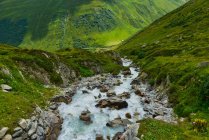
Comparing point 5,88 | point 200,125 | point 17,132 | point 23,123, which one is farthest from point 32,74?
point 200,125

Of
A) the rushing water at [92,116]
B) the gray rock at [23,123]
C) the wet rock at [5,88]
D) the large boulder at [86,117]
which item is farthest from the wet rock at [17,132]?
the wet rock at [5,88]

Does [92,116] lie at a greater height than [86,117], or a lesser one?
lesser

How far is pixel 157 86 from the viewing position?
75.9 meters

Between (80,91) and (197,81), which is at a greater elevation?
(197,81)

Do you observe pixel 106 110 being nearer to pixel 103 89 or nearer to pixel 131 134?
pixel 103 89

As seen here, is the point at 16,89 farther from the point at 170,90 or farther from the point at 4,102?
the point at 170,90

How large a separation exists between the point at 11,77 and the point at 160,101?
90.9 ft

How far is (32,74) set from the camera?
7300 cm

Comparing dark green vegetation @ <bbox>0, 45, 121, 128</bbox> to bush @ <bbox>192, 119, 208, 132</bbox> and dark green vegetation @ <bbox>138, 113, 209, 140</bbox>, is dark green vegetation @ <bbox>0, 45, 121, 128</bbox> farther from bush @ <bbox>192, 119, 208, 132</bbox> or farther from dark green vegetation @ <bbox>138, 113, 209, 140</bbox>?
bush @ <bbox>192, 119, 208, 132</bbox>

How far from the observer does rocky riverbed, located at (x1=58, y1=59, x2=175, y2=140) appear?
45906 millimetres

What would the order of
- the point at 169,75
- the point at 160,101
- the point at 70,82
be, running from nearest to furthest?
the point at 160,101, the point at 169,75, the point at 70,82

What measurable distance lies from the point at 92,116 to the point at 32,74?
2443cm

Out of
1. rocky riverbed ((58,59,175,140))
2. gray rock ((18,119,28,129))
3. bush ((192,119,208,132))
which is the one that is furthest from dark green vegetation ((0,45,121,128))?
bush ((192,119,208,132))

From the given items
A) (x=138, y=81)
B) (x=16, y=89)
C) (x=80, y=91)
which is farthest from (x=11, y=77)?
(x=138, y=81)
